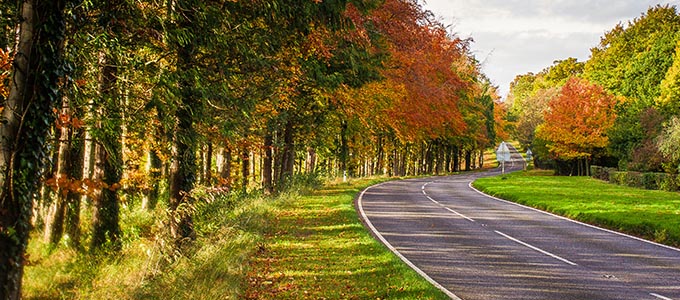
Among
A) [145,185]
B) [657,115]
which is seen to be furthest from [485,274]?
[657,115]

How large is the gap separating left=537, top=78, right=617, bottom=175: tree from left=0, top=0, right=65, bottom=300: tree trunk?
154 feet

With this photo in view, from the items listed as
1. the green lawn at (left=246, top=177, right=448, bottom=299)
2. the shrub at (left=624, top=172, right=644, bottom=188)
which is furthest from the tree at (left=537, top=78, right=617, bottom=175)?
the green lawn at (left=246, top=177, right=448, bottom=299)

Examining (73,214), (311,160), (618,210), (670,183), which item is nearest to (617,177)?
(670,183)

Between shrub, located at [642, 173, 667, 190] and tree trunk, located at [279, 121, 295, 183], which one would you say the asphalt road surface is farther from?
shrub, located at [642, 173, 667, 190]

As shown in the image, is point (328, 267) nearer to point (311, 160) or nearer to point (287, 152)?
point (287, 152)

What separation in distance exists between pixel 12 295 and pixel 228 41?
19.4 ft

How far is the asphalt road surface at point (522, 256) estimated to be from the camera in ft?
30.0

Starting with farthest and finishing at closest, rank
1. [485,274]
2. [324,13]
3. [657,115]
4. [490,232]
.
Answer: [657,115] < [490,232] < [324,13] < [485,274]

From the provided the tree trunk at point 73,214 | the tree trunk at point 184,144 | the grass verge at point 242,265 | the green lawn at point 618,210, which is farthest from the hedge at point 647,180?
the tree trunk at point 73,214

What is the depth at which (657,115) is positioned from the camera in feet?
132

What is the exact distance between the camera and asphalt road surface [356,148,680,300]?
30.0ft

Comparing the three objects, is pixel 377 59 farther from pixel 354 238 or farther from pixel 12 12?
pixel 12 12

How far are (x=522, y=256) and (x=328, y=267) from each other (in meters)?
4.45

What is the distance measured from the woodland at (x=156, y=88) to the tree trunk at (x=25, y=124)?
0.5 inches
